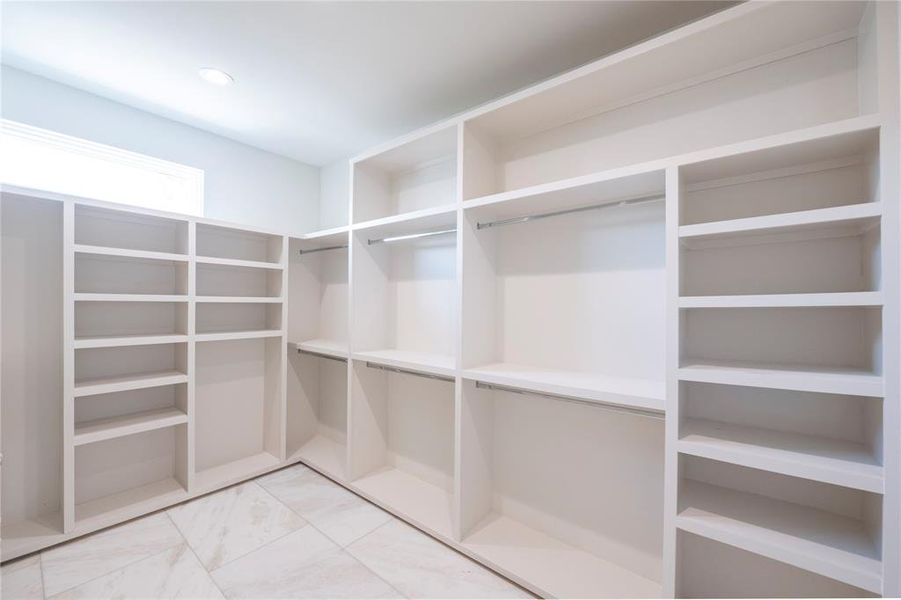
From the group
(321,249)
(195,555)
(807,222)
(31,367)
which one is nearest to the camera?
(807,222)

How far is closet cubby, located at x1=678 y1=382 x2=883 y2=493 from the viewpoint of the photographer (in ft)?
3.48

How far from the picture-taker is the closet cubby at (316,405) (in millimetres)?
3139

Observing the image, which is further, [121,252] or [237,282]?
[237,282]

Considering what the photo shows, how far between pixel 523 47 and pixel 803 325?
1684 millimetres

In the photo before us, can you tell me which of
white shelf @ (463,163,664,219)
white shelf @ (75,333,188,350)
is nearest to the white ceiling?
white shelf @ (463,163,664,219)

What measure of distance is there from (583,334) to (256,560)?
201 cm

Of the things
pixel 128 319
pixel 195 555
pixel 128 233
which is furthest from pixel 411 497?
pixel 128 233

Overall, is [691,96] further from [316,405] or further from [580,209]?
[316,405]

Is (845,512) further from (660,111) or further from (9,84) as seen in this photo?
(9,84)

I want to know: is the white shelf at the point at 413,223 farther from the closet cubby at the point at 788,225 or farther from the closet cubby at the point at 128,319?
the closet cubby at the point at 128,319

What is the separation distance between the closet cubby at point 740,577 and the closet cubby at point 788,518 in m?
0.06

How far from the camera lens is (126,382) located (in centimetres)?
211

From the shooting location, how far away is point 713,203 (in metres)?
1.49

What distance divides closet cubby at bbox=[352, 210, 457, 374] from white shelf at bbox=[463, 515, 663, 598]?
987 millimetres
